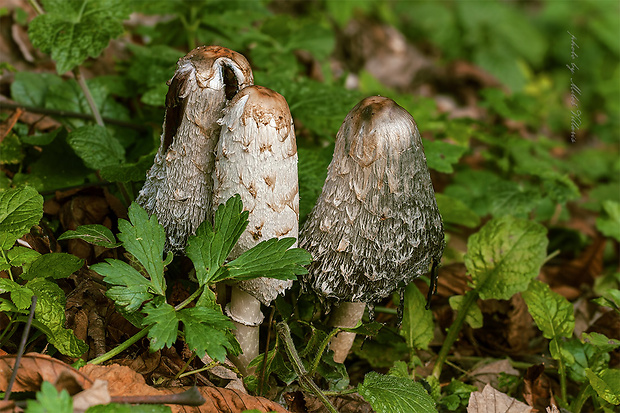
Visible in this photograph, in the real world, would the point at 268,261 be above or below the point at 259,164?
below

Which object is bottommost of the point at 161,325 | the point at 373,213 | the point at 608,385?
the point at 608,385

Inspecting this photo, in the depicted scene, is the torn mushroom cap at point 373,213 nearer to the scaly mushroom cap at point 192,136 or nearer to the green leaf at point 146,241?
the scaly mushroom cap at point 192,136

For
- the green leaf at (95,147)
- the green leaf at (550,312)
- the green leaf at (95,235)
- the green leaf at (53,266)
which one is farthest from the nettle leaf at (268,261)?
the green leaf at (550,312)

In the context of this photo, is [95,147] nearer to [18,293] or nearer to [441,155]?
[18,293]

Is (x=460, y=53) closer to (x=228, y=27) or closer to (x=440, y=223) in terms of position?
(x=228, y=27)

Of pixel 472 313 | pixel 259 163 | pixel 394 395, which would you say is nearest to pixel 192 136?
pixel 259 163

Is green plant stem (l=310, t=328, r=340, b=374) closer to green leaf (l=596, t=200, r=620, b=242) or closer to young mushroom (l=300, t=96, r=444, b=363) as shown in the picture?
young mushroom (l=300, t=96, r=444, b=363)

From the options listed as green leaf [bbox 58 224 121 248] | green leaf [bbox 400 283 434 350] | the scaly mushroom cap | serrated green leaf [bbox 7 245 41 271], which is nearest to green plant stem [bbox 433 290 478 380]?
green leaf [bbox 400 283 434 350]
